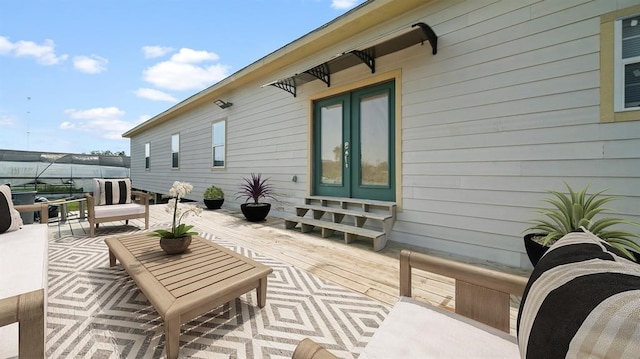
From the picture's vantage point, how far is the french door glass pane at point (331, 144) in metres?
4.79

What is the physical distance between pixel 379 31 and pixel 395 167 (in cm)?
227

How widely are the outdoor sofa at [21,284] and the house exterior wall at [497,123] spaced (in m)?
3.65

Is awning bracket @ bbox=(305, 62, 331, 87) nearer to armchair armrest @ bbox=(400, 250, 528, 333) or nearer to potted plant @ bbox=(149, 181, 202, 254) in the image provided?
potted plant @ bbox=(149, 181, 202, 254)

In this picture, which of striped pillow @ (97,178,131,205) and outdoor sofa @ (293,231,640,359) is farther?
striped pillow @ (97,178,131,205)

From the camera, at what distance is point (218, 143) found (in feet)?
25.6

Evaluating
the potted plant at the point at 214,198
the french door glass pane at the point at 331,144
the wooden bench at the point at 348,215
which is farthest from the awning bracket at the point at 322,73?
the potted plant at the point at 214,198

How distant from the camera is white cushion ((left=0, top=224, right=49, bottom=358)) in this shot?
1078 millimetres

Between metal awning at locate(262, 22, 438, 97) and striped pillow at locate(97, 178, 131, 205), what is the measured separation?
11.8 feet

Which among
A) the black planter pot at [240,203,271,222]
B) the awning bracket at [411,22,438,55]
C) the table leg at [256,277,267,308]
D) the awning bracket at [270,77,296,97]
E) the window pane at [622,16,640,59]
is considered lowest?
the table leg at [256,277,267,308]

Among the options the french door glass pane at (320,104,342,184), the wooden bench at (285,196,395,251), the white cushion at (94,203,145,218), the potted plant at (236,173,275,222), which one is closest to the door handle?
the french door glass pane at (320,104,342,184)

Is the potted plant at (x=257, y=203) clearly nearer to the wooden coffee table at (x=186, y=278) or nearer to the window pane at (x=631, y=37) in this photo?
the wooden coffee table at (x=186, y=278)

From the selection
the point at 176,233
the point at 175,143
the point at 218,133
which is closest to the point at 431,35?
the point at 176,233

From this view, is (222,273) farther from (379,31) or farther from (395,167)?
(379,31)

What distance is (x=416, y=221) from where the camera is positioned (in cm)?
360
